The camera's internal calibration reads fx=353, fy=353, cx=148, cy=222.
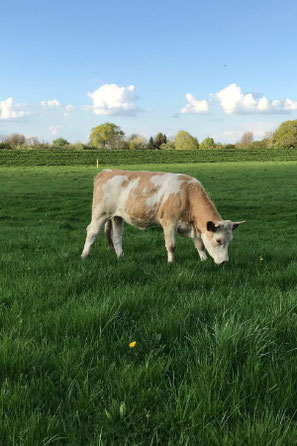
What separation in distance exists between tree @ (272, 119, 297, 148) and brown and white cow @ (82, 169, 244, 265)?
11726 cm

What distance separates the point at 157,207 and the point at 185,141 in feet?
411

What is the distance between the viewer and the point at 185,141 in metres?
128

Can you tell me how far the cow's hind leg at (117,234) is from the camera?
7.36 m

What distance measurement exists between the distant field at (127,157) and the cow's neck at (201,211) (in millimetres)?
47586

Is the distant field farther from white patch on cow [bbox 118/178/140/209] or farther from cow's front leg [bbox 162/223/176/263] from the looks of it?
cow's front leg [bbox 162/223/176/263]

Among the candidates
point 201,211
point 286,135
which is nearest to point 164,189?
point 201,211

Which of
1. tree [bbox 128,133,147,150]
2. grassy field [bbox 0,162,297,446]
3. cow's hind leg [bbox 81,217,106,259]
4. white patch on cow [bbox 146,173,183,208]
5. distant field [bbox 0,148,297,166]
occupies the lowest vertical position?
grassy field [bbox 0,162,297,446]

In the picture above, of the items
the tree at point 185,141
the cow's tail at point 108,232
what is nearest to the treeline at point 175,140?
the tree at point 185,141

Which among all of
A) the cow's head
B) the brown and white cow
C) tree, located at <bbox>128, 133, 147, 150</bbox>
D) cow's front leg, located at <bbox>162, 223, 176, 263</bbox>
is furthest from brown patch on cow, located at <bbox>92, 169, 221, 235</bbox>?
tree, located at <bbox>128, 133, 147, 150</bbox>

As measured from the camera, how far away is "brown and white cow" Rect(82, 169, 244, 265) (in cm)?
664

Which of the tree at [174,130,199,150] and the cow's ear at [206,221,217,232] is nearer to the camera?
the cow's ear at [206,221,217,232]

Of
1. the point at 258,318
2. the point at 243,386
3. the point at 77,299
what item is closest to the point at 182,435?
the point at 243,386

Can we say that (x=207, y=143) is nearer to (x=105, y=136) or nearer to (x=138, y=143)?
(x=138, y=143)

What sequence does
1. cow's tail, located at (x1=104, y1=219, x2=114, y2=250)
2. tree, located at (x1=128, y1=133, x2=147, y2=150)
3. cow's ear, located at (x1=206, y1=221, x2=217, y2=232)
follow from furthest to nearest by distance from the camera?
tree, located at (x1=128, y1=133, x2=147, y2=150) < cow's tail, located at (x1=104, y1=219, x2=114, y2=250) < cow's ear, located at (x1=206, y1=221, x2=217, y2=232)
